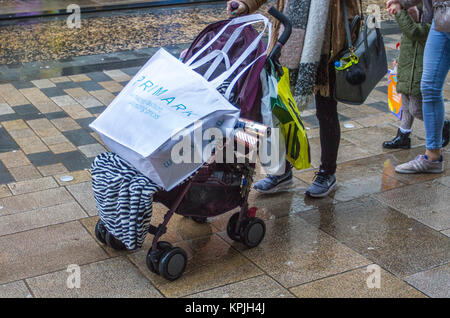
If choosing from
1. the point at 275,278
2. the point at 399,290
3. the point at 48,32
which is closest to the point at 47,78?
the point at 48,32

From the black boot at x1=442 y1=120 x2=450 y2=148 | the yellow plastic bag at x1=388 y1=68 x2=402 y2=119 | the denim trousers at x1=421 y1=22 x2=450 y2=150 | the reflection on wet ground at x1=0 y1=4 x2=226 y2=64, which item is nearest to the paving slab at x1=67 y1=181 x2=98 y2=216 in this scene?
the denim trousers at x1=421 y1=22 x2=450 y2=150

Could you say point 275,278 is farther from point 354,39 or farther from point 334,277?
point 354,39

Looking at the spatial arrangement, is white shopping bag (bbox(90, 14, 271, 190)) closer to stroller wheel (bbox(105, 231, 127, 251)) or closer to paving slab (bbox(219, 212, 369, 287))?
stroller wheel (bbox(105, 231, 127, 251))

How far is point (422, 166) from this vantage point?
4.86 metres

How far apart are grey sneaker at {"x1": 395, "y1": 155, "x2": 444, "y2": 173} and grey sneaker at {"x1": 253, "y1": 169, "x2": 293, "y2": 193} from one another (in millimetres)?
926

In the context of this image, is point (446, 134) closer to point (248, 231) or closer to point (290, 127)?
point (290, 127)

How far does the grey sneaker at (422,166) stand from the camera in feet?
16.0

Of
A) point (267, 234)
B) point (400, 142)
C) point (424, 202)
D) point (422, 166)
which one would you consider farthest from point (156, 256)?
point (400, 142)

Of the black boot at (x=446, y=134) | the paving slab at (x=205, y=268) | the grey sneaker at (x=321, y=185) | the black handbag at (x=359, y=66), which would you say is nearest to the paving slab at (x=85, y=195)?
the paving slab at (x=205, y=268)

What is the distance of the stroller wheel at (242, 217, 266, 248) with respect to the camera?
371cm

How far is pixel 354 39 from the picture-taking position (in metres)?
4.14

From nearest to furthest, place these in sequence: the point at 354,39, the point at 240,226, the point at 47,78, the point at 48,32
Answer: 1. the point at 240,226
2. the point at 354,39
3. the point at 47,78
4. the point at 48,32

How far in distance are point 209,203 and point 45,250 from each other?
1.00 meters
